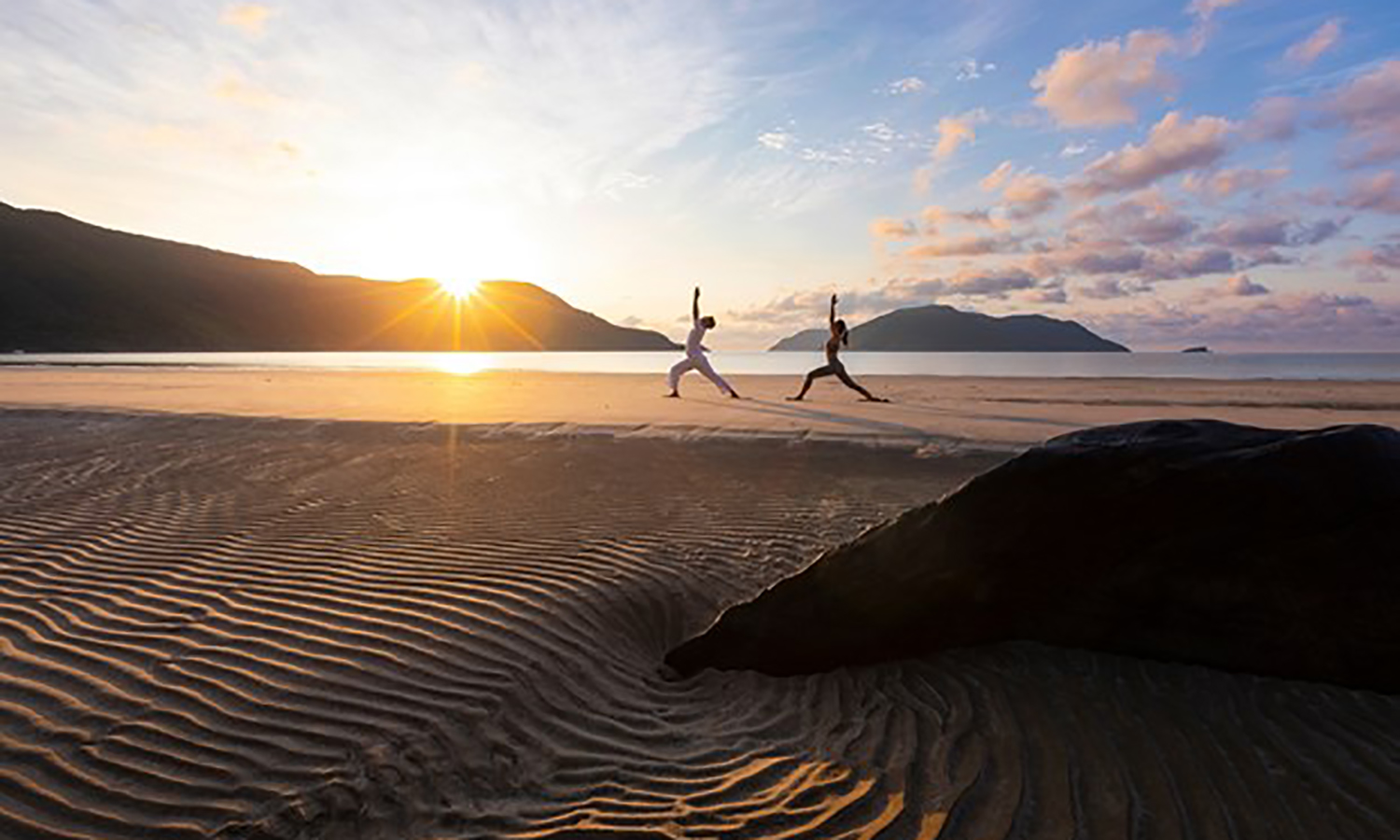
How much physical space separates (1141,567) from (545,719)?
302 cm

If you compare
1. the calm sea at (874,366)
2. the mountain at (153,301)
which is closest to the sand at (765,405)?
the calm sea at (874,366)

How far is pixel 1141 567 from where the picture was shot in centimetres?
379

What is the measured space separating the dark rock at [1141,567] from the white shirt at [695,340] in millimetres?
14349

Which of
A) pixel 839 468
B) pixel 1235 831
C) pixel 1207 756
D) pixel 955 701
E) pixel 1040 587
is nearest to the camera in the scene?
pixel 1235 831

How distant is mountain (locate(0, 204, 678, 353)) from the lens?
12488 centimetres

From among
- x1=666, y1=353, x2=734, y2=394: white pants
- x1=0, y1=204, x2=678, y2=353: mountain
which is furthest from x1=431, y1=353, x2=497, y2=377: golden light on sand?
x1=0, y1=204, x2=678, y2=353: mountain

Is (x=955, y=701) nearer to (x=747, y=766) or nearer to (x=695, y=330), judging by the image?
(x=747, y=766)

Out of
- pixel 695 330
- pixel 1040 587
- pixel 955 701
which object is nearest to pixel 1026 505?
pixel 1040 587

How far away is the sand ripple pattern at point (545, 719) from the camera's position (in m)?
2.91

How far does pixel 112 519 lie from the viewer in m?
6.96

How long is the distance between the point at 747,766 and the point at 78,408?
60.2 feet

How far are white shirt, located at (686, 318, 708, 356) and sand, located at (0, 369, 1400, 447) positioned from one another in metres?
1.31

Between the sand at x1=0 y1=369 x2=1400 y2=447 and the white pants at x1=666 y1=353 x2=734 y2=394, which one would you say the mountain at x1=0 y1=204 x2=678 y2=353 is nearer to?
the sand at x1=0 y1=369 x2=1400 y2=447

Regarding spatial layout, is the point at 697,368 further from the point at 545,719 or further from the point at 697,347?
the point at 545,719
